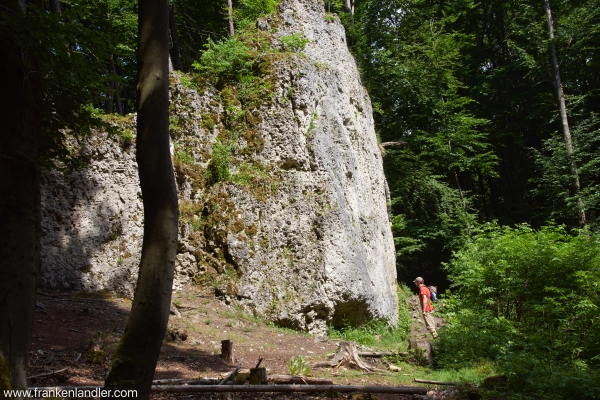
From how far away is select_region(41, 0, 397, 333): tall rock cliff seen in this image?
984cm

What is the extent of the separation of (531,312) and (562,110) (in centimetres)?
1354

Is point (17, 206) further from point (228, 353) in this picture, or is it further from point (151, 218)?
point (228, 353)

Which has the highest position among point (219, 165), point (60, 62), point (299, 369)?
point (219, 165)

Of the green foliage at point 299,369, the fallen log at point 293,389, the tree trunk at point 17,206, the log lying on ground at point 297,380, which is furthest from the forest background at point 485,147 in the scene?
the tree trunk at point 17,206

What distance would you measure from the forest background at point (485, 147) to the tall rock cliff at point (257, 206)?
40.1 inches

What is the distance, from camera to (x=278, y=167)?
37.4 feet

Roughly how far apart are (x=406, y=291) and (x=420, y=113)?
9568 millimetres

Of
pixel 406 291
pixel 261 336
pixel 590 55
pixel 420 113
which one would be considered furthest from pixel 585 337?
pixel 590 55

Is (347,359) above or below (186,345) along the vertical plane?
below

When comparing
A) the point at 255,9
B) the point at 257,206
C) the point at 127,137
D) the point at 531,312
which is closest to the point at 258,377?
the point at 257,206

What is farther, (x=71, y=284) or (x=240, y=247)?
(x=240, y=247)

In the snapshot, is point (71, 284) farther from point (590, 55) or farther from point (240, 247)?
point (590, 55)

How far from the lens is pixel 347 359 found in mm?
7840

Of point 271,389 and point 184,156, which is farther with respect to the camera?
point 184,156
